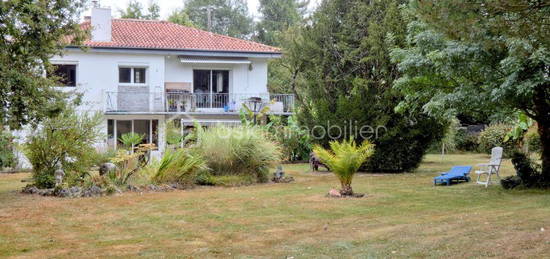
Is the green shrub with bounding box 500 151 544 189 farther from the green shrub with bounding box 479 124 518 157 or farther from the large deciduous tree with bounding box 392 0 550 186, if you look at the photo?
the green shrub with bounding box 479 124 518 157

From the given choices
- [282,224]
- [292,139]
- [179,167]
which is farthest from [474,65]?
[292,139]

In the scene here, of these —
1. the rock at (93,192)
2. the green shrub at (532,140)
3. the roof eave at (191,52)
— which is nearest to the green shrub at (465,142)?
the green shrub at (532,140)

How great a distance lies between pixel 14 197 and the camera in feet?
48.5

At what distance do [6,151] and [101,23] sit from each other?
366 inches

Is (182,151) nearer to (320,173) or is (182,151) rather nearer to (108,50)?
(320,173)

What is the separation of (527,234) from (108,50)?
24021 millimetres

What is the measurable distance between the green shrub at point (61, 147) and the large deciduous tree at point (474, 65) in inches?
337

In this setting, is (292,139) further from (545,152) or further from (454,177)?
(545,152)

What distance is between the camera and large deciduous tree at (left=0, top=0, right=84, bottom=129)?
1339cm

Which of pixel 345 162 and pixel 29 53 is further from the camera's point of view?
pixel 345 162

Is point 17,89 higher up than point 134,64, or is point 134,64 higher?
point 134,64

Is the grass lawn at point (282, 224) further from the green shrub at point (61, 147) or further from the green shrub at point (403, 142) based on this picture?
the green shrub at point (403, 142)

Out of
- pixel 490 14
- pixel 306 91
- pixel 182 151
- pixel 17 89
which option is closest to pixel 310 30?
pixel 306 91

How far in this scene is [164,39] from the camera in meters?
31.3
